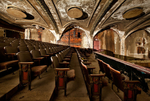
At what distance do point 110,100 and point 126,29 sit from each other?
7184 mm

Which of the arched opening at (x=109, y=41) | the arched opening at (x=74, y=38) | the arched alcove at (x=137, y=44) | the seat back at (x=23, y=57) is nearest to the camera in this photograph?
the seat back at (x=23, y=57)

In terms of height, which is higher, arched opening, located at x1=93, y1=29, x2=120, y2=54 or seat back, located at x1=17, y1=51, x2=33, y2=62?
arched opening, located at x1=93, y1=29, x2=120, y2=54

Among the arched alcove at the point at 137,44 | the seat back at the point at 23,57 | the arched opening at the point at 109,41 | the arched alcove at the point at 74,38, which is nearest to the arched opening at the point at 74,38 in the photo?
the arched alcove at the point at 74,38

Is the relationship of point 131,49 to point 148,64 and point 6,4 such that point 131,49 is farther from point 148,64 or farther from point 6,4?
point 6,4

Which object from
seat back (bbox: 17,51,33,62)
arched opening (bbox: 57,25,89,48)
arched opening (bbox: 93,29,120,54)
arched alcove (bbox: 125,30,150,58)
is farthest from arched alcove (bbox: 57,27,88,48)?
seat back (bbox: 17,51,33,62)

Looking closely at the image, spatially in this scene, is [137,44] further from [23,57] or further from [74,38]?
[23,57]

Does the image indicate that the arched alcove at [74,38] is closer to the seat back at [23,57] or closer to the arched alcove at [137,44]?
the arched alcove at [137,44]

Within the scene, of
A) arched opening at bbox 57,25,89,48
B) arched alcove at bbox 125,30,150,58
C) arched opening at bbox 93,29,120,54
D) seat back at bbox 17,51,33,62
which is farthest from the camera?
arched opening at bbox 57,25,89,48

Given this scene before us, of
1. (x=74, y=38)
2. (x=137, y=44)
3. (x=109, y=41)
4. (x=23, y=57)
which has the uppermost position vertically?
(x=74, y=38)

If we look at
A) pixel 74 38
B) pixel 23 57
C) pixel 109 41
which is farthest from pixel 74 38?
pixel 23 57

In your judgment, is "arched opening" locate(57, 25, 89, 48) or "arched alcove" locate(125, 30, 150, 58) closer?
"arched alcove" locate(125, 30, 150, 58)

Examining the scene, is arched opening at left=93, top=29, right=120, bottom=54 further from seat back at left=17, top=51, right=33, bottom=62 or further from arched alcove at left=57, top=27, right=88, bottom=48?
seat back at left=17, top=51, right=33, bottom=62

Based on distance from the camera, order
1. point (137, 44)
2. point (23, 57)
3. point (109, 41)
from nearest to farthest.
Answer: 1. point (23, 57)
2. point (137, 44)
3. point (109, 41)

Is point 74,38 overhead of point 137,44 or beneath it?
overhead
